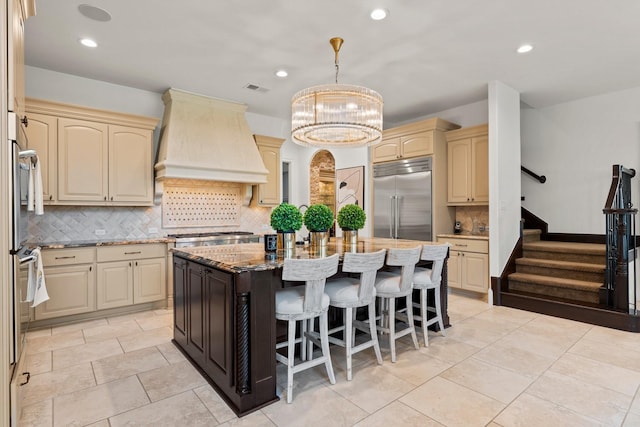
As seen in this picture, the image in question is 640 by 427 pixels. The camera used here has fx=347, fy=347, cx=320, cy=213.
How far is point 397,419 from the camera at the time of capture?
2.08m

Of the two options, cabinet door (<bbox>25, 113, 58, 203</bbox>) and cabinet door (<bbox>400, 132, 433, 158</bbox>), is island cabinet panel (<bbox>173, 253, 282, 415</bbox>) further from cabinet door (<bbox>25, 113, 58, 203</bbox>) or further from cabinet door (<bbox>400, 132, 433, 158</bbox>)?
cabinet door (<bbox>400, 132, 433, 158</bbox>)

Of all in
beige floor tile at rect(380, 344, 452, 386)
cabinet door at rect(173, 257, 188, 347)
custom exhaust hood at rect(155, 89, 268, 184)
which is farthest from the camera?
custom exhaust hood at rect(155, 89, 268, 184)

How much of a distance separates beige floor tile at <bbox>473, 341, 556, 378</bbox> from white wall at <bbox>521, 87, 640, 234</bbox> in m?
3.22

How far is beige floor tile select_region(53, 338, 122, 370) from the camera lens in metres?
2.92

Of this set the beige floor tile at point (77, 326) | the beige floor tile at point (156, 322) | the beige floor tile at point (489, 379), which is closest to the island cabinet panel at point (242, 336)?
the beige floor tile at point (489, 379)

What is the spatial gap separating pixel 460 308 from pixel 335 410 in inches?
113

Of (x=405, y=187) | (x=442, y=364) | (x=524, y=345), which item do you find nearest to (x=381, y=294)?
(x=442, y=364)

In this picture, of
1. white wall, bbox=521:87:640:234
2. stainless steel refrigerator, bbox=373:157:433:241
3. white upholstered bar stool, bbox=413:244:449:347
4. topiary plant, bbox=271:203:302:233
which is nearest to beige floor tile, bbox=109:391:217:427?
topiary plant, bbox=271:203:302:233

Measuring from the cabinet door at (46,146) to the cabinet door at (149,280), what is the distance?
1215 mm

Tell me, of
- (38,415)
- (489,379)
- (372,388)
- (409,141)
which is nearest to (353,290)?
(372,388)

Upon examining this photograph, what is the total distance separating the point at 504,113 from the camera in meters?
4.64

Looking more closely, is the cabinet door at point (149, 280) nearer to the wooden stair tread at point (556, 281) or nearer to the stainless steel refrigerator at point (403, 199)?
the stainless steel refrigerator at point (403, 199)

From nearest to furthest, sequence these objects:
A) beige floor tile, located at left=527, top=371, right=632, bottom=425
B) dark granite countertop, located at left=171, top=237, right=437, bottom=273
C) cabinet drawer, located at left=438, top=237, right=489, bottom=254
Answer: beige floor tile, located at left=527, top=371, right=632, bottom=425 → dark granite countertop, located at left=171, top=237, right=437, bottom=273 → cabinet drawer, located at left=438, top=237, right=489, bottom=254

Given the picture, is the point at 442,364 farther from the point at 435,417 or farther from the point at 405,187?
the point at 405,187
